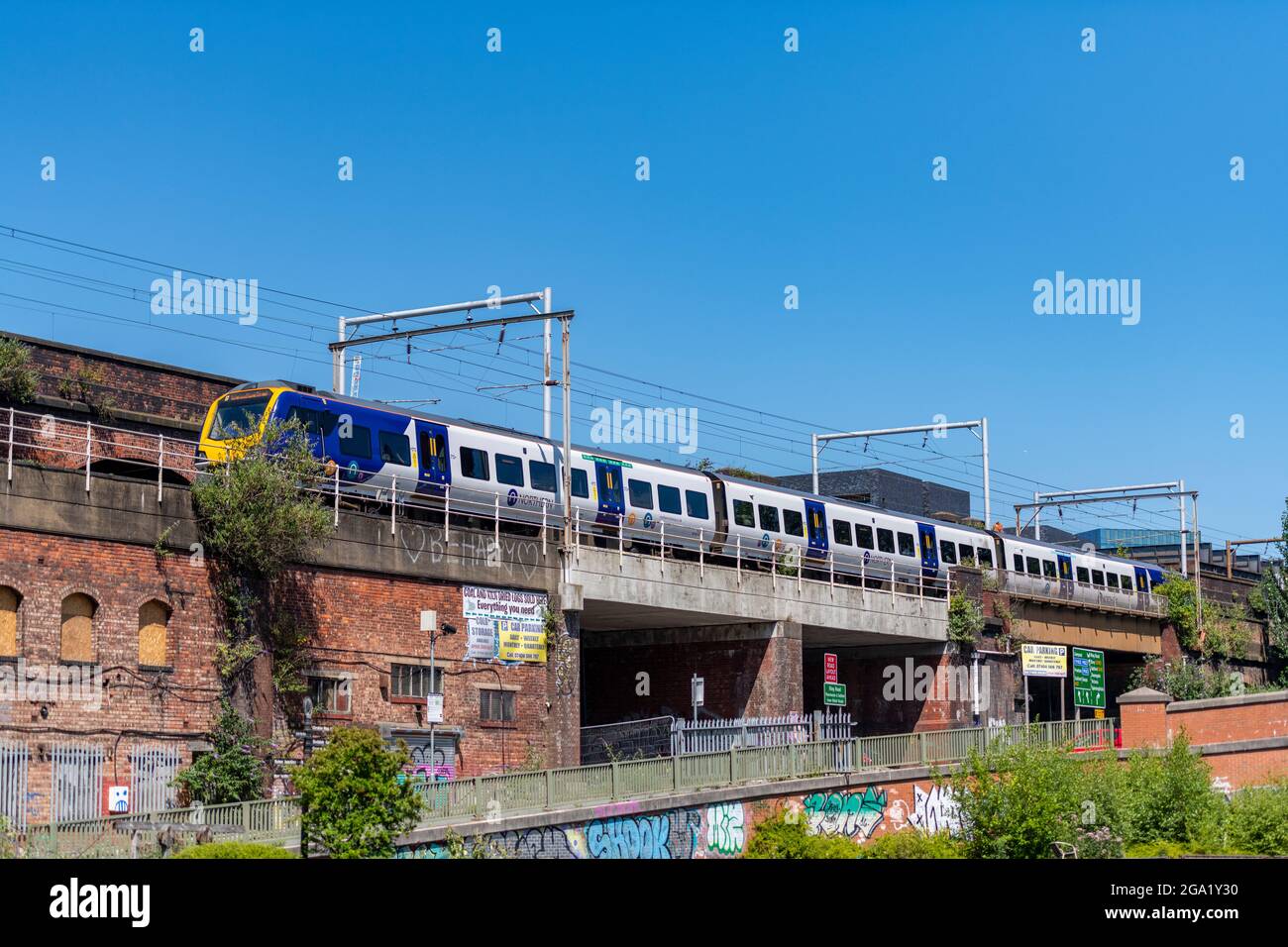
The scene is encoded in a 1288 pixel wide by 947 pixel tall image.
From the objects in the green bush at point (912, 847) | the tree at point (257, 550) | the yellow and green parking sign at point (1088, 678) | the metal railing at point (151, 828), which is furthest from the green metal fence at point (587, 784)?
the yellow and green parking sign at point (1088, 678)

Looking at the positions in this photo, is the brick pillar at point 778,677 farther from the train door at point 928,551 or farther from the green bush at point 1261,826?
the train door at point 928,551

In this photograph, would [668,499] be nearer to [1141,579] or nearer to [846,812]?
[846,812]

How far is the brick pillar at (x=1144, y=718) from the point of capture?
4188 cm

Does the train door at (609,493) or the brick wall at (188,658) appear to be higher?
the train door at (609,493)

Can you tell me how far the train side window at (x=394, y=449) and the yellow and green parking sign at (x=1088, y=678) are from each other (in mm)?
26668

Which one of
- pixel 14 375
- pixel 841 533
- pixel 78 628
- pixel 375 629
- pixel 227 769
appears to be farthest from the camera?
pixel 841 533

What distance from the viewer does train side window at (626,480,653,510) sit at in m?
40.9

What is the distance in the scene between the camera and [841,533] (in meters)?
48.0

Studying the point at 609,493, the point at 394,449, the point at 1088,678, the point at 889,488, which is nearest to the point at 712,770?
the point at 394,449

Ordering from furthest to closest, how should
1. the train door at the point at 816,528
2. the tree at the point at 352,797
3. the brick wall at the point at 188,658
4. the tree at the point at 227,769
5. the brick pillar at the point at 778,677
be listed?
the train door at the point at 816,528 → the brick pillar at the point at 778,677 → the tree at the point at 227,769 → the brick wall at the point at 188,658 → the tree at the point at 352,797

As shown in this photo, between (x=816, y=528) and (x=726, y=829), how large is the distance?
16846mm

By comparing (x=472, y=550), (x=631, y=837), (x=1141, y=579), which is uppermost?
(x=1141, y=579)
